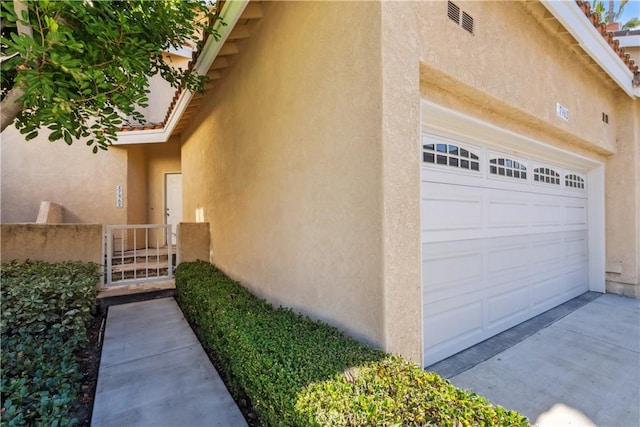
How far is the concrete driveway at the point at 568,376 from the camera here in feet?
8.66

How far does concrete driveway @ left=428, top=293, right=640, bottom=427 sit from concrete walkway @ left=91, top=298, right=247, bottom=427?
2.47 metres

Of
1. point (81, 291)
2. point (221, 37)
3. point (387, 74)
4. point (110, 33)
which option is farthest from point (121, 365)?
point (221, 37)

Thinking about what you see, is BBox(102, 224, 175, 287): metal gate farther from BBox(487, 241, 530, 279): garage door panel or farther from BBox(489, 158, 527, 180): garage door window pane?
BBox(489, 158, 527, 180): garage door window pane

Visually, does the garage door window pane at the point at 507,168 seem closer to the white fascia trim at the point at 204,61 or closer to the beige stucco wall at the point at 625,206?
the beige stucco wall at the point at 625,206

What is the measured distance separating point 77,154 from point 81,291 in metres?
6.83

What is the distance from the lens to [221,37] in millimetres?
4117

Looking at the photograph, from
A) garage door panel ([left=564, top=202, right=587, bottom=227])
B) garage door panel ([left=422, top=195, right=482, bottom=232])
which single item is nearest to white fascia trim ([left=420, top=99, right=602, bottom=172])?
garage door panel ([left=422, top=195, right=482, bottom=232])

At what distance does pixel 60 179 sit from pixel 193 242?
4.88 metres

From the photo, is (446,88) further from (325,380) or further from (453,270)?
(325,380)

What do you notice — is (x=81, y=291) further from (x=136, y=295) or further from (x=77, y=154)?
(x=77, y=154)

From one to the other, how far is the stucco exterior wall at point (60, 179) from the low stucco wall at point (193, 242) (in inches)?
132

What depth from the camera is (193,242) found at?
693 centimetres

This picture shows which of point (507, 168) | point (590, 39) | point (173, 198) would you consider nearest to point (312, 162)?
point (507, 168)

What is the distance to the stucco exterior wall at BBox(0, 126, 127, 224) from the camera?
788 centimetres
